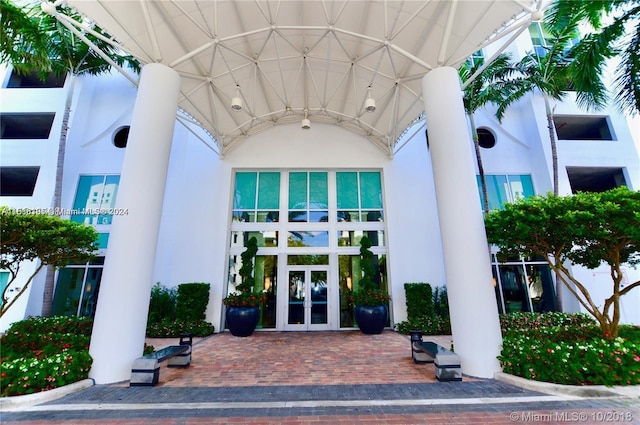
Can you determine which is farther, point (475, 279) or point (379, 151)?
point (379, 151)

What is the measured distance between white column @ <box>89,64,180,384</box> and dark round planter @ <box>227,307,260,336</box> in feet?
13.6

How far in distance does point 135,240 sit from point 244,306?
505cm

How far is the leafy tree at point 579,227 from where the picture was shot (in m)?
4.59

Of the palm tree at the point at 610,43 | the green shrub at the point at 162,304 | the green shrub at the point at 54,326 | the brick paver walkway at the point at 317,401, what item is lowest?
the brick paver walkway at the point at 317,401

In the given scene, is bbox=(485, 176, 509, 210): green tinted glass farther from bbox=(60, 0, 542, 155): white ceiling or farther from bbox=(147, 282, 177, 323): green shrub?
bbox=(147, 282, 177, 323): green shrub

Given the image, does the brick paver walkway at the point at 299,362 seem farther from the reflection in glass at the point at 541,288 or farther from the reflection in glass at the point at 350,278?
the reflection in glass at the point at 541,288

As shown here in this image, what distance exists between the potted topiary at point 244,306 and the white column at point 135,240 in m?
4.17

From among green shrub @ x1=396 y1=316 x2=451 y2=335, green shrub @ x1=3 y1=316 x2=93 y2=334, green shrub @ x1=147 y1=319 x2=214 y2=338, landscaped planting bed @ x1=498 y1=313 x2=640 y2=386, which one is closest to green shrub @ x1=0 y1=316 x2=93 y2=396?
green shrub @ x1=3 y1=316 x2=93 y2=334

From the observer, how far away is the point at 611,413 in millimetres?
3621

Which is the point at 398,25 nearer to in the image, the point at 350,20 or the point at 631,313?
the point at 350,20

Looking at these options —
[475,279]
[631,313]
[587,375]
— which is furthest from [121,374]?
[631,313]

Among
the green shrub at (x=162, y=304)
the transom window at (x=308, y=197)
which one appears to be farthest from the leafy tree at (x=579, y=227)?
the green shrub at (x=162, y=304)

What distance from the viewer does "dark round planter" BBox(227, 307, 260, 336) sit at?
9414 millimetres

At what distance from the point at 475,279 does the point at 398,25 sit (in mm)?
6550
